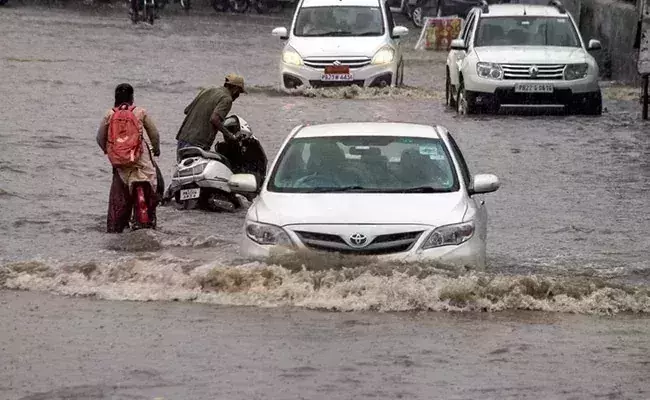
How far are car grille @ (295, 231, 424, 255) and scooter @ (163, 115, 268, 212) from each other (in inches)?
221

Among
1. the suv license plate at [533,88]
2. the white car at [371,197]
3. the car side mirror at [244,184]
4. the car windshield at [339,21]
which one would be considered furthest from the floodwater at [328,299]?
the car windshield at [339,21]

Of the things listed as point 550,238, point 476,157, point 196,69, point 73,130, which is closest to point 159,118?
point 73,130

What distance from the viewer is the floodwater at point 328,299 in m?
9.11

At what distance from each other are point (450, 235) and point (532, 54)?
45.2 ft

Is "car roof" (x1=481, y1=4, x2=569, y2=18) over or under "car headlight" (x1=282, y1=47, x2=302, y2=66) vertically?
over

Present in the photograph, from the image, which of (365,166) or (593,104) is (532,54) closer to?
(593,104)

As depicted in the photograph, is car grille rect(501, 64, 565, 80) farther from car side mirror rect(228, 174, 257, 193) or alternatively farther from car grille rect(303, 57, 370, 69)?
car side mirror rect(228, 174, 257, 193)

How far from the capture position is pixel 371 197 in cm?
1184

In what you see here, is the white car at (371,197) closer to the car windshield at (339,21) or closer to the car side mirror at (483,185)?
the car side mirror at (483,185)

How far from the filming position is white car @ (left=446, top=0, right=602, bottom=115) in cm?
2483

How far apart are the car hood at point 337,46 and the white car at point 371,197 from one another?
14390mm

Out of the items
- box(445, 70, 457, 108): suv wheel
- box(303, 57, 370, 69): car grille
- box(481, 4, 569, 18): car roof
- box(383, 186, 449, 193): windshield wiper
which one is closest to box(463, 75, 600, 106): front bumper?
box(481, 4, 569, 18): car roof

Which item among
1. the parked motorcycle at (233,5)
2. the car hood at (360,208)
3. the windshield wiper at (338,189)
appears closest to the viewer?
the car hood at (360,208)

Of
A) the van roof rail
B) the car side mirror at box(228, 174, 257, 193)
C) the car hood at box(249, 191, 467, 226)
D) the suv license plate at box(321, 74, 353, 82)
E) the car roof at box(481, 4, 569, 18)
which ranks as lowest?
the suv license plate at box(321, 74, 353, 82)
